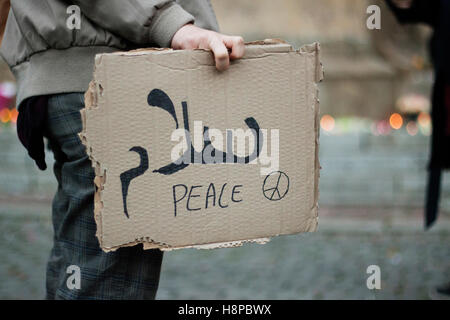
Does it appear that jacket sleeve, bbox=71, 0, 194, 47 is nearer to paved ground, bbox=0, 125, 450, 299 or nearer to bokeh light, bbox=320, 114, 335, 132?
paved ground, bbox=0, 125, 450, 299

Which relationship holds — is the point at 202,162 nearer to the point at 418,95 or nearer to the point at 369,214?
the point at 369,214

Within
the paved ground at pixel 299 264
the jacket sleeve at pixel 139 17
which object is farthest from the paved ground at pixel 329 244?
the jacket sleeve at pixel 139 17

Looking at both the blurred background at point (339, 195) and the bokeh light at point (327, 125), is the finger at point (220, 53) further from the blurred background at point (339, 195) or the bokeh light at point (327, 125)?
the bokeh light at point (327, 125)

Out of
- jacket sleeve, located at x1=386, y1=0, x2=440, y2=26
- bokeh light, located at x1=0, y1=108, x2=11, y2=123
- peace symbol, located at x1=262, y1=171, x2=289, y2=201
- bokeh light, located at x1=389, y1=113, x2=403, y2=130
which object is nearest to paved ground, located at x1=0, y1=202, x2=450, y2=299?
jacket sleeve, located at x1=386, y1=0, x2=440, y2=26

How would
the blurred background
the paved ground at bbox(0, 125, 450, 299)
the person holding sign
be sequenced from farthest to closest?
the blurred background, the paved ground at bbox(0, 125, 450, 299), the person holding sign

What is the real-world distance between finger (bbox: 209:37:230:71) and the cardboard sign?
0.09ft

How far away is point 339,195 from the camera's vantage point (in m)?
5.96

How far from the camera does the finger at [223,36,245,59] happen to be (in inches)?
50.5

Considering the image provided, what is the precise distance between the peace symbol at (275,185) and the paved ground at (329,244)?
1711 millimetres

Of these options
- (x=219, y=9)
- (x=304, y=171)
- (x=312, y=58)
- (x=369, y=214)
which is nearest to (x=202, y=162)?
(x=304, y=171)

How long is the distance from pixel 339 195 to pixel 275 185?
4707 millimetres

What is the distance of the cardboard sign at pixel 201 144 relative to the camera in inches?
49.7

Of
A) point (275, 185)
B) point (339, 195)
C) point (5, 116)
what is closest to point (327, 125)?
point (339, 195)

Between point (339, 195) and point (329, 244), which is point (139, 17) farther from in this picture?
point (339, 195)
